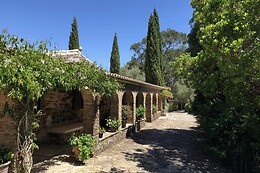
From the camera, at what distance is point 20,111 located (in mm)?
5387

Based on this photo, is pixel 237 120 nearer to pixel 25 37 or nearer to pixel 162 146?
pixel 162 146

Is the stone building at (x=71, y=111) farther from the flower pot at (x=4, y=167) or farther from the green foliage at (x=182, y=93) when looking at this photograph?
the green foliage at (x=182, y=93)

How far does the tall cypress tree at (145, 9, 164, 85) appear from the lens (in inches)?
1062

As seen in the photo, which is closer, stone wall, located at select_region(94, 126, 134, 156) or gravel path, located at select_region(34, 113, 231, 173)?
gravel path, located at select_region(34, 113, 231, 173)

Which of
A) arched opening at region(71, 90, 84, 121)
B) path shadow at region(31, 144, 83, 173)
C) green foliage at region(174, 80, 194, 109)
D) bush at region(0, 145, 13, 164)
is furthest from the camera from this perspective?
green foliage at region(174, 80, 194, 109)

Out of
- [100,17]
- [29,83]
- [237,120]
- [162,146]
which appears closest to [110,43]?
[100,17]

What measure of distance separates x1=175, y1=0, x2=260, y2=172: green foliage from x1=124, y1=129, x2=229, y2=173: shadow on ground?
0.86 m

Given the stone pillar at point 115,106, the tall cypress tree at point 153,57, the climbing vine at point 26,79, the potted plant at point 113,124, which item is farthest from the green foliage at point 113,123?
the tall cypress tree at point 153,57

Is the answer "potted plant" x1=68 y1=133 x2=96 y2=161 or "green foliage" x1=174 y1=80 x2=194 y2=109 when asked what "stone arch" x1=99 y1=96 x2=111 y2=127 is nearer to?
"potted plant" x1=68 y1=133 x2=96 y2=161

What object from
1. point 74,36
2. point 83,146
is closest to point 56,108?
point 83,146

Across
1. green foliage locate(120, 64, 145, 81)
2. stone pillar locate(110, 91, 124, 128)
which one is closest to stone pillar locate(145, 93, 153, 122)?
stone pillar locate(110, 91, 124, 128)

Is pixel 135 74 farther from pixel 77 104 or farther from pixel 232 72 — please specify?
pixel 232 72

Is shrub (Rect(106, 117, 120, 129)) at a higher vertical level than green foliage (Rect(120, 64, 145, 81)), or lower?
lower

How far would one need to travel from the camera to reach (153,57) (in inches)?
1084
